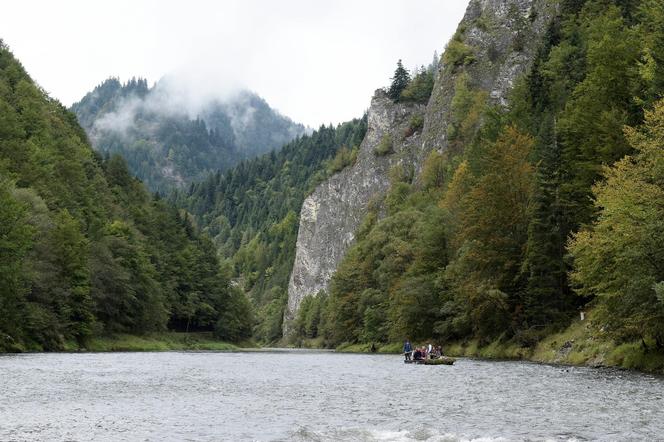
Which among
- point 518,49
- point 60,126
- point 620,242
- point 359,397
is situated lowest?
point 359,397

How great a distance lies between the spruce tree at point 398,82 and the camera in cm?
18612

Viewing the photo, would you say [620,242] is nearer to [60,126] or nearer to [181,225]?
[60,126]

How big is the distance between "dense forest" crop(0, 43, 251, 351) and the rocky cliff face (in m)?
43.5

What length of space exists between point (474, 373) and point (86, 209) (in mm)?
86356

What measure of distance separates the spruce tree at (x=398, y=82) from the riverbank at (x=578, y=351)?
114 metres

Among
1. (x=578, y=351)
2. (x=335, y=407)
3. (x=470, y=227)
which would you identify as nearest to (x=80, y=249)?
(x=470, y=227)

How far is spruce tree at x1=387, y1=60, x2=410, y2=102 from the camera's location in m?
186

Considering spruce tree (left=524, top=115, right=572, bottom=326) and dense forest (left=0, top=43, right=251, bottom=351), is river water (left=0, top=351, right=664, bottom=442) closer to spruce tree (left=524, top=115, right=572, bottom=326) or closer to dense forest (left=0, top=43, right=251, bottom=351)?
spruce tree (left=524, top=115, right=572, bottom=326)

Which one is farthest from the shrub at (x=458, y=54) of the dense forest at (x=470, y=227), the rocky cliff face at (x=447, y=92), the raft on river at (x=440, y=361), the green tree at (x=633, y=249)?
the green tree at (x=633, y=249)

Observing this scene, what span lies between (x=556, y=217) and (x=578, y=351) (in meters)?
12.5

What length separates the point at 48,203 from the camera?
100m

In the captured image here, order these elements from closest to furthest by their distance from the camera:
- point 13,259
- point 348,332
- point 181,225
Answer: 1. point 13,259
2. point 348,332
3. point 181,225

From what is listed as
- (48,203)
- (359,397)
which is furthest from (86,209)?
(359,397)

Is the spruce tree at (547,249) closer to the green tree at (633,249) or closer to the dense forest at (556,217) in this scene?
the dense forest at (556,217)
